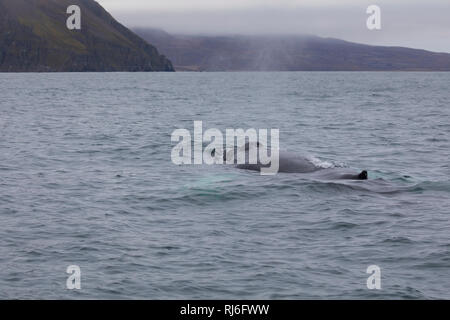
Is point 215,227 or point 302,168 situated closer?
point 215,227

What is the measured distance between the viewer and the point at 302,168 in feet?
84.5

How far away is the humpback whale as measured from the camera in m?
24.1

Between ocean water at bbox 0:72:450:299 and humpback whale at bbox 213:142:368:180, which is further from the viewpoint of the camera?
humpback whale at bbox 213:142:368:180

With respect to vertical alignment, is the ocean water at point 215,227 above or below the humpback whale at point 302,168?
below

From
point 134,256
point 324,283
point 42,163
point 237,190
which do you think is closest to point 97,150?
point 42,163

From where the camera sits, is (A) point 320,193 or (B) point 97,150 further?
(B) point 97,150

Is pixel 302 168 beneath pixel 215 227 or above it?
above

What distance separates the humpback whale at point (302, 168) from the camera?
950 inches

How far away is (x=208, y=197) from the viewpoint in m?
21.8

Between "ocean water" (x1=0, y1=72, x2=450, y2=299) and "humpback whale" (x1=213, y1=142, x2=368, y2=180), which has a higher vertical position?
"humpback whale" (x1=213, y1=142, x2=368, y2=180)
